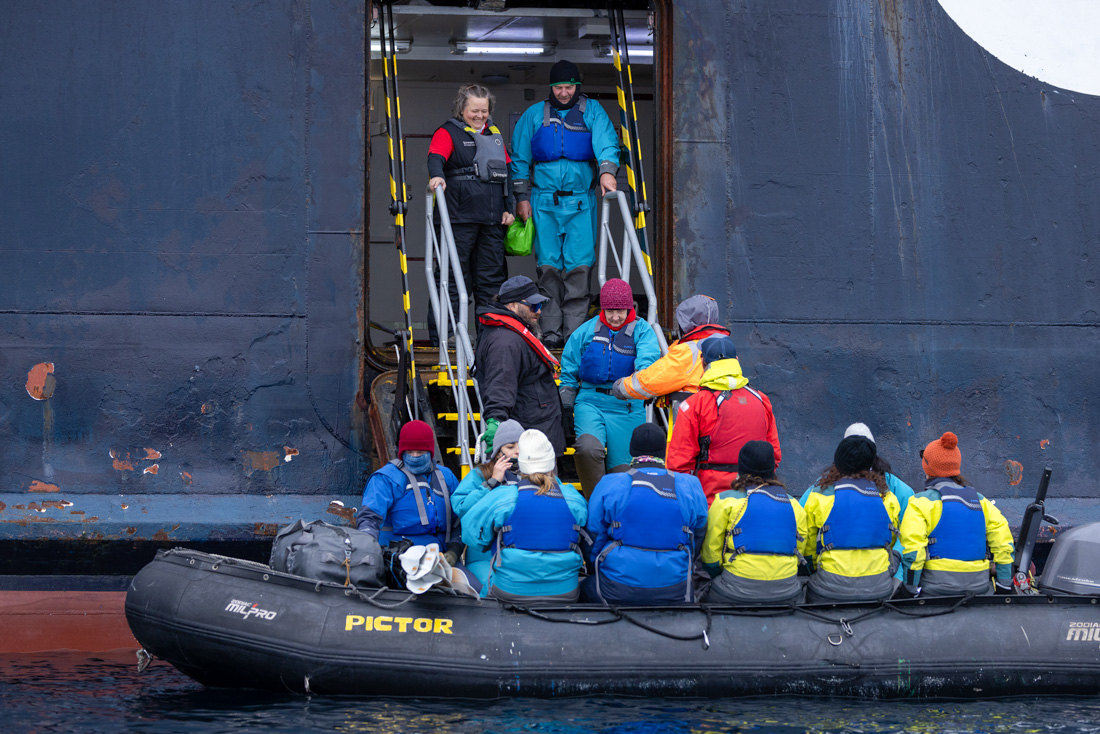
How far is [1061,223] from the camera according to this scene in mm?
7762

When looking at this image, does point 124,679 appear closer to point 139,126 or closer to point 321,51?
point 139,126

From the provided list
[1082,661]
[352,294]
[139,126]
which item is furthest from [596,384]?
[139,126]

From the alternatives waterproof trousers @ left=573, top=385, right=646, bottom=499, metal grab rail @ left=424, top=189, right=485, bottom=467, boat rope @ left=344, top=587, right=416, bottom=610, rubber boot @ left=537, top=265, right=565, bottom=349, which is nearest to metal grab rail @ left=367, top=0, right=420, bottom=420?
metal grab rail @ left=424, top=189, right=485, bottom=467

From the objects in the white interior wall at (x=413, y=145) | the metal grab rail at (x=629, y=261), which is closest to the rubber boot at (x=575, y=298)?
the metal grab rail at (x=629, y=261)

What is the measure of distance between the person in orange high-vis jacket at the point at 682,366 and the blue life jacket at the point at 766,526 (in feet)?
2.76

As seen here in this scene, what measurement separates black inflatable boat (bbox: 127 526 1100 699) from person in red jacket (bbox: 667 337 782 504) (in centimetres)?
79

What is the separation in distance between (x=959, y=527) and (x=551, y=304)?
10.5ft

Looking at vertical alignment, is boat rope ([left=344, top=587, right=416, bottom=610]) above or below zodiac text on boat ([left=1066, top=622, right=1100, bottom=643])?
above

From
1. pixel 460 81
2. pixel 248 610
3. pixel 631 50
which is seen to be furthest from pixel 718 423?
pixel 460 81

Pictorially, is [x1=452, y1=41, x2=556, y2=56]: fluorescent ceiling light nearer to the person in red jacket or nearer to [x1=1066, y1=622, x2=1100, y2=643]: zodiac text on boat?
the person in red jacket

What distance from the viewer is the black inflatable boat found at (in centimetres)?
529

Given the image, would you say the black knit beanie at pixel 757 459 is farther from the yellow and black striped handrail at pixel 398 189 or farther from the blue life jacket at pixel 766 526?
the yellow and black striped handrail at pixel 398 189

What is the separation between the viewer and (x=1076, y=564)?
5.91 m

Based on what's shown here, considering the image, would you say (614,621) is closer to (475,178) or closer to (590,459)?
(590,459)
